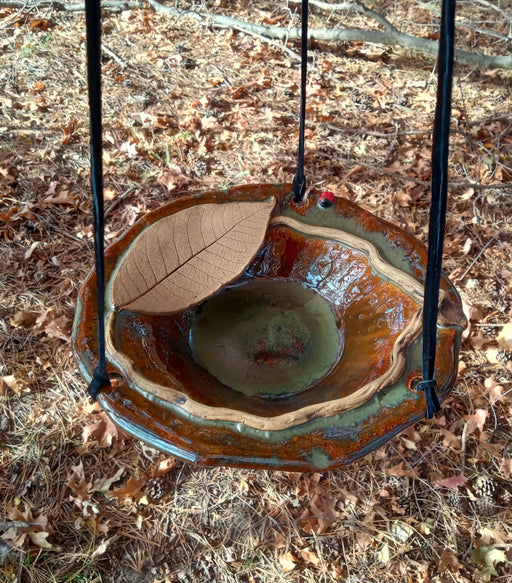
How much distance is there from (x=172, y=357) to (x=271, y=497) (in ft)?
3.19

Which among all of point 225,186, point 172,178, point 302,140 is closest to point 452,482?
→ point 302,140

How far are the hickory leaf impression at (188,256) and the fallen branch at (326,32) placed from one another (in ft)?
10.4

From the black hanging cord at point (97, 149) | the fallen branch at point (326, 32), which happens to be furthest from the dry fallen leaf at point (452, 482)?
the fallen branch at point (326, 32)

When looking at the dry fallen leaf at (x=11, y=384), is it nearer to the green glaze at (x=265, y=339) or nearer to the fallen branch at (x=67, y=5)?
the green glaze at (x=265, y=339)

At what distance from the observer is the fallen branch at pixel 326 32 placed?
365 cm

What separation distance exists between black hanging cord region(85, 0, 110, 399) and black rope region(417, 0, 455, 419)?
1.53ft

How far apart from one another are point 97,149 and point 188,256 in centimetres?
43

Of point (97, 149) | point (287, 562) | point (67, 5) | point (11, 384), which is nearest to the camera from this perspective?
point (97, 149)

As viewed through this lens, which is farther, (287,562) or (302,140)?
(287,562)

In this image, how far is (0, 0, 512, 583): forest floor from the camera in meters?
1.69

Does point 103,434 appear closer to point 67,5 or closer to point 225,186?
point 225,186

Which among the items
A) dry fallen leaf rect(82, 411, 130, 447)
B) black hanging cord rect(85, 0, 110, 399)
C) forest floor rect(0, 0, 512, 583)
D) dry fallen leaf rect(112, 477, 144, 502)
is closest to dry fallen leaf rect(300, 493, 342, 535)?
forest floor rect(0, 0, 512, 583)

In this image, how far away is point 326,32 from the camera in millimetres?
3883

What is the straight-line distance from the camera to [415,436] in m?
2.01
